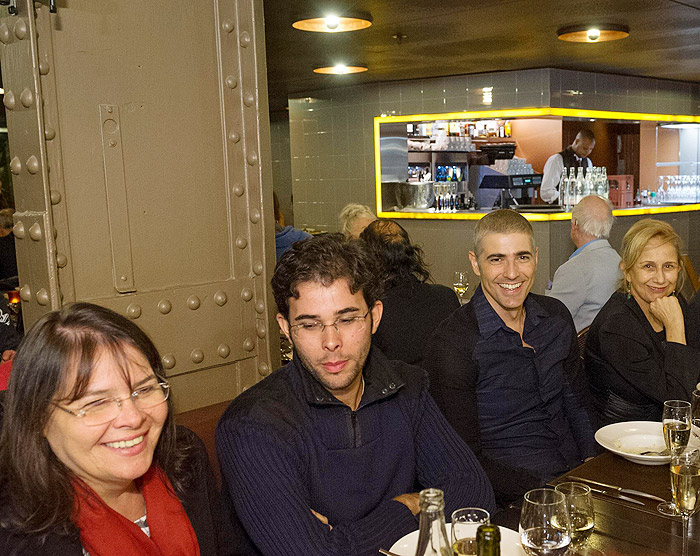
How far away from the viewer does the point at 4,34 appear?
227 centimetres

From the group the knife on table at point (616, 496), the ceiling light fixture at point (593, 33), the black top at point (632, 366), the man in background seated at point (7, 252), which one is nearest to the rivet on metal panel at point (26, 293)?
the knife on table at point (616, 496)

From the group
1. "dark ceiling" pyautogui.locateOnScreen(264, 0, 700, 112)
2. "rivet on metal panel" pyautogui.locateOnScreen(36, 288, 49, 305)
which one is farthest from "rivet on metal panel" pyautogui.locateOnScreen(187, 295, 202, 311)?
"dark ceiling" pyautogui.locateOnScreen(264, 0, 700, 112)

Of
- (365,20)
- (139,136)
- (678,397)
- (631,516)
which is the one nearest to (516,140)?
(365,20)

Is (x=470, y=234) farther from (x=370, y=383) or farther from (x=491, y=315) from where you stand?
(x=370, y=383)

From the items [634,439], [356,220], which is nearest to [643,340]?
[634,439]

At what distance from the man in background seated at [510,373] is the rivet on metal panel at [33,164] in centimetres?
147

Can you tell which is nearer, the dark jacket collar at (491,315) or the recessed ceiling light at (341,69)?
the dark jacket collar at (491,315)

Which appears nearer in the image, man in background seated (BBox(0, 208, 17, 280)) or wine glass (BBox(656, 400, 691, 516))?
wine glass (BBox(656, 400, 691, 516))

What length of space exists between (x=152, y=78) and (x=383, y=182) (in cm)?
702

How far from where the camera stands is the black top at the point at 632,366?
9.41ft

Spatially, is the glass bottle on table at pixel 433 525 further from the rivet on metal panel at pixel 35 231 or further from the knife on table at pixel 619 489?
the rivet on metal panel at pixel 35 231

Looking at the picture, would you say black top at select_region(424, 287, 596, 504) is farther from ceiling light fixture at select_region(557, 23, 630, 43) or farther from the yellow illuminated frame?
the yellow illuminated frame

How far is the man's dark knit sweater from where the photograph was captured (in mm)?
1733

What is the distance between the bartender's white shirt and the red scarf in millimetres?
7623
